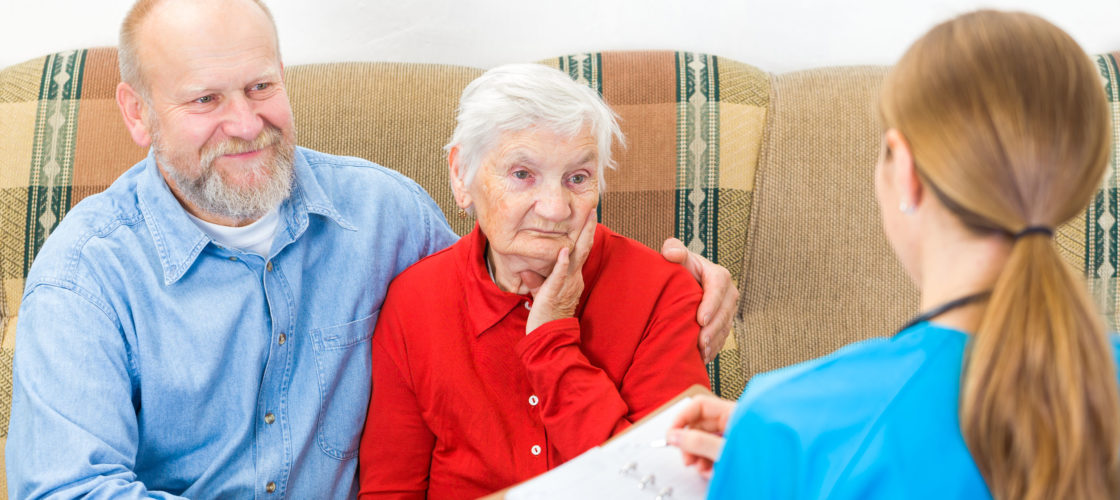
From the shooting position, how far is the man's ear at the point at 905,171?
0.81 m

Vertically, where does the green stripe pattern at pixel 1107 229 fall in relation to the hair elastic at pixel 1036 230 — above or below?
below

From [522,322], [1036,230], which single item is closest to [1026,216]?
[1036,230]

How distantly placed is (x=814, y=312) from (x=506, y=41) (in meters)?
1.05

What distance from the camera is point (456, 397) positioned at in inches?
58.1

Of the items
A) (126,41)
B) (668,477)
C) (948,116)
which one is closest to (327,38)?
(126,41)

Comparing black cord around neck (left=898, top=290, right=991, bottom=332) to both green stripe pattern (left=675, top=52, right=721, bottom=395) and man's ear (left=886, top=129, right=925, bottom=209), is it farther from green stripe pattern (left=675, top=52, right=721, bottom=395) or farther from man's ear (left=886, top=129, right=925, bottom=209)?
green stripe pattern (left=675, top=52, right=721, bottom=395)

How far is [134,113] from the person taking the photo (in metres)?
1.60

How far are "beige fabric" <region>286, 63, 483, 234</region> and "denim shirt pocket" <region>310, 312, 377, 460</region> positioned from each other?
0.51m

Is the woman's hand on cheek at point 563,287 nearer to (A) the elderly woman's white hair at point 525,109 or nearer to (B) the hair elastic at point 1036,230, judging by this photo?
(A) the elderly woman's white hair at point 525,109

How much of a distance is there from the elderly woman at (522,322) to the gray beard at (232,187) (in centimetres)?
28

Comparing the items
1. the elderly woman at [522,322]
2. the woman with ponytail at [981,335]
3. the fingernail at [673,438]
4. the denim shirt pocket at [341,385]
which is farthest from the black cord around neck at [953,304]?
the denim shirt pocket at [341,385]

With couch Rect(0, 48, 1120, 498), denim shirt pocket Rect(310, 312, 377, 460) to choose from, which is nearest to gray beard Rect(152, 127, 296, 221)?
denim shirt pocket Rect(310, 312, 377, 460)

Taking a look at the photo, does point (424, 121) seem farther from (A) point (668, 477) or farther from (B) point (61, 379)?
(A) point (668, 477)

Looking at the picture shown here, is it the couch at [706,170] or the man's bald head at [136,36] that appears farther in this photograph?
the couch at [706,170]
